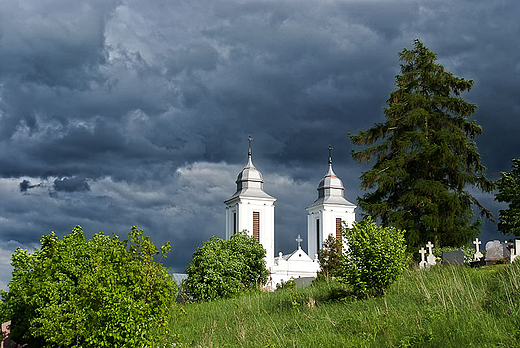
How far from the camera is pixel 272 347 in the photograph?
387 inches

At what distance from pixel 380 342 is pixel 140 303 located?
18.2 feet

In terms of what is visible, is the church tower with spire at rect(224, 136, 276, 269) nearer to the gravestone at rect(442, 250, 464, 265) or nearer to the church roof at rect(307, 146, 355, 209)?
the church roof at rect(307, 146, 355, 209)

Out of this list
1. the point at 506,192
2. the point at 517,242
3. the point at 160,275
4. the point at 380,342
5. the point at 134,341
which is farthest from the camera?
the point at 506,192

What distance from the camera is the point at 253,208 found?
223 ft

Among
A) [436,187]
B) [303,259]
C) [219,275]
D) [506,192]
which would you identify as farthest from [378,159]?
[303,259]

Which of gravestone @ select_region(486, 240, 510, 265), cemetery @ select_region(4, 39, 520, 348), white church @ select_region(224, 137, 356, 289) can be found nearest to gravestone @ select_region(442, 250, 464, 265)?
cemetery @ select_region(4, 39, 520, 348)

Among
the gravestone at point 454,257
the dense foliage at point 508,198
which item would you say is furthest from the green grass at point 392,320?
the dense foliage at point 508,198

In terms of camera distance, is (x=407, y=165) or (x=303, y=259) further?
(x=303, y=259)

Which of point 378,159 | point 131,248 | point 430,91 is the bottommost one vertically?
point 131,248

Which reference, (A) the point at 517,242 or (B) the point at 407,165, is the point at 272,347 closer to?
(A) the point at 517,242

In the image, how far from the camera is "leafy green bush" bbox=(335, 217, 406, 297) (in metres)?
Result: 14.5

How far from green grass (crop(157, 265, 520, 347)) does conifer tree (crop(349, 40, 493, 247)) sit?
10.7 meters

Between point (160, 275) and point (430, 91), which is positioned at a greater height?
point (430, 91)

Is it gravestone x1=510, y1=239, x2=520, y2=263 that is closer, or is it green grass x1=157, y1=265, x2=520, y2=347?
green grass x1=157, y1=265, x2=520, y2=347
